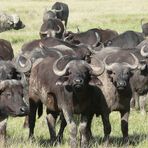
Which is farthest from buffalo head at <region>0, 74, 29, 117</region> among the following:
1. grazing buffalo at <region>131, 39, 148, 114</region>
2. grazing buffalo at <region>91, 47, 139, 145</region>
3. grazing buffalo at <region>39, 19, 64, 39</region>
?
grazing buffalo at <region>39, 19, 64, 39</region>

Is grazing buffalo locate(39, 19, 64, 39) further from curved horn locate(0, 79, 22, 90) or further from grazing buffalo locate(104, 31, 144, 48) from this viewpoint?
curved horn locate(0, 79, 22, 90)

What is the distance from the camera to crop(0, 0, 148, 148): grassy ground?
390 inches

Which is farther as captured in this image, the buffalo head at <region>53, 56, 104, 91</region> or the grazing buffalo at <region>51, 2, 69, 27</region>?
the grazing buffalo at <region>51, 2, 69, 27</region>

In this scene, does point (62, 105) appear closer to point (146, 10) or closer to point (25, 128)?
point (25, 128)

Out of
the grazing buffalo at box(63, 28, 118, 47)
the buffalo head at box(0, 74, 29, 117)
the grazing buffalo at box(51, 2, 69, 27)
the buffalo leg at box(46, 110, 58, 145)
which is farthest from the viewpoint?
the grazing buffalo at box(51, 2, 69, 27)

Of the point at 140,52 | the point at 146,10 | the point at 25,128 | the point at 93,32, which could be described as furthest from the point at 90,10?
the point at 25,128

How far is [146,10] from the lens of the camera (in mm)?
43188

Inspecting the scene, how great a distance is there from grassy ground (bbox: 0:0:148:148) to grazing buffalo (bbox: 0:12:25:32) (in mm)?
648

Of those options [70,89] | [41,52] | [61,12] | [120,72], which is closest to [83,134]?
[70,89]

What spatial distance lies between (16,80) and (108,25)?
87.8ft

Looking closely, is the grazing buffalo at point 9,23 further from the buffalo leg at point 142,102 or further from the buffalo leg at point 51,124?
the buffalo leg at point 51,124

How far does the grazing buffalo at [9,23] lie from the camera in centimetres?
3397

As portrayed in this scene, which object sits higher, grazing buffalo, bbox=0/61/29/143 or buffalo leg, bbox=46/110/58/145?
grazing buffalo, bbox=0/61/29/143

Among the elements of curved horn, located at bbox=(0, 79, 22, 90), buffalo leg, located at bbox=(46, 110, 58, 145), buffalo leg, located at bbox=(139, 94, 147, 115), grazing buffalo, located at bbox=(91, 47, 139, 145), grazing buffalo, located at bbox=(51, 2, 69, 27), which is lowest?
buffalo leg, located at bbox=(139, 94, 147, 115)
